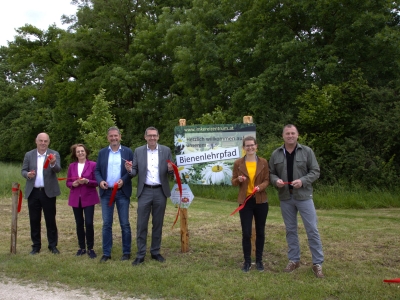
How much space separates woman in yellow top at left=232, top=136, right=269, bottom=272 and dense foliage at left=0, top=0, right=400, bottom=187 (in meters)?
10.4

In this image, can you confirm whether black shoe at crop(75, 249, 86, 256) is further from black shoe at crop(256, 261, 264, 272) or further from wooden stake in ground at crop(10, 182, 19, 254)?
black shoe at crop(256, 261, 264, 272)

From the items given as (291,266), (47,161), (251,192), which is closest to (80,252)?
(47,161)

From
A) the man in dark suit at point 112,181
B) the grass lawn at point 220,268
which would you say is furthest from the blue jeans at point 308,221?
the man in dark suit at point 112,181

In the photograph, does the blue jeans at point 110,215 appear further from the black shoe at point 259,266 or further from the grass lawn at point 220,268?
the black shoe at point 259,266

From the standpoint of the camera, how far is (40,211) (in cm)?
699

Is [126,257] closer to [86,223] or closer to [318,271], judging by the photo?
[86,223]

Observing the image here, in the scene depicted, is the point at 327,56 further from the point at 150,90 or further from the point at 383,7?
the point at 150,90

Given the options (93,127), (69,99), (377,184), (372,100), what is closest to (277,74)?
(372,100)

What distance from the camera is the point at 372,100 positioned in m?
17.6

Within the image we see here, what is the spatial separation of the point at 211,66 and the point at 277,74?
15.8 feet

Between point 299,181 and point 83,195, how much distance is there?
10.9ft

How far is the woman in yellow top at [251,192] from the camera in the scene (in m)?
5.86

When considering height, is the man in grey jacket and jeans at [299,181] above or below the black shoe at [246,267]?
above

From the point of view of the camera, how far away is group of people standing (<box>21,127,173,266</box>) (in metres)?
6.33
